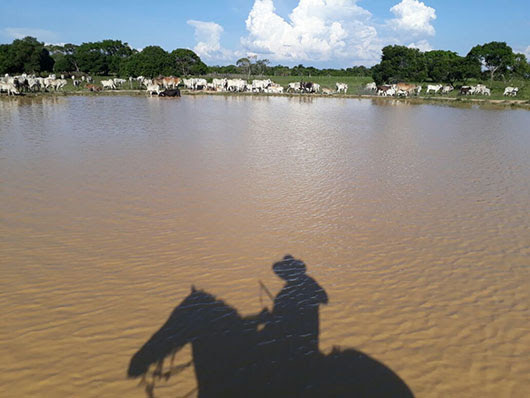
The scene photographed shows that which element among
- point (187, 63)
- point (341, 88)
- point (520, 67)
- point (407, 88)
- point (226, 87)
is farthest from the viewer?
point (187, 63)

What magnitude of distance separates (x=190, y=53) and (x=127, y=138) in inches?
2721

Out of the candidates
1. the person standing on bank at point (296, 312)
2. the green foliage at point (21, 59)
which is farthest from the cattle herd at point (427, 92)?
the green foliage at point (21, 59)

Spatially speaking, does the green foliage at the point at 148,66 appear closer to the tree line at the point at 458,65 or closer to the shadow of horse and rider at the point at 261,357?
the tree line at the point at 458,65

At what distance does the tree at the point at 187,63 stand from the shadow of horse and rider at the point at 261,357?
→ 72.4 m

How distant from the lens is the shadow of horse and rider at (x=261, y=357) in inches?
150

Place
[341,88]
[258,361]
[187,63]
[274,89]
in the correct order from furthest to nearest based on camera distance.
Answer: [187,63], [274,89], [341,88], [258,361]

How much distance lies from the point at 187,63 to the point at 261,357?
77076 millimetres

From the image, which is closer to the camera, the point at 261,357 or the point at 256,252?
the point at 261,357

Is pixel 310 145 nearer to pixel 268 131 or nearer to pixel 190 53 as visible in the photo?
pixel 268 131

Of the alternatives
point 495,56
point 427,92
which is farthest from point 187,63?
point 495,56

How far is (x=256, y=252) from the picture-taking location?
652cm

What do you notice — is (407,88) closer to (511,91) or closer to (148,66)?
(511,91)

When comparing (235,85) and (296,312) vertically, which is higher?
(235,85)

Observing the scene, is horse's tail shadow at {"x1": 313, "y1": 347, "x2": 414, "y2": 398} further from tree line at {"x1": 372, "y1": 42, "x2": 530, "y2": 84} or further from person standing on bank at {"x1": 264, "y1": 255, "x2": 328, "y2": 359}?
tree line at {"x1": 372, "y1": 42, "x2": 530, "y2": 84}
